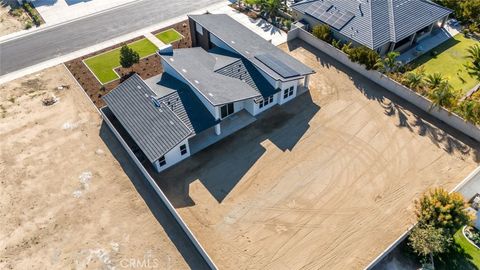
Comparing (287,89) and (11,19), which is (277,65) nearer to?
(287,89)

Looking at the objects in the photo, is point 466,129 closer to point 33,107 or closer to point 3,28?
point 33,107

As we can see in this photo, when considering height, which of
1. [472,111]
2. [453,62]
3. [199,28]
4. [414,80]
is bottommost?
[453,62]

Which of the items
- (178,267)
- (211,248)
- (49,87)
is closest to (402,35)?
(211,248)

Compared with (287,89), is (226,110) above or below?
below

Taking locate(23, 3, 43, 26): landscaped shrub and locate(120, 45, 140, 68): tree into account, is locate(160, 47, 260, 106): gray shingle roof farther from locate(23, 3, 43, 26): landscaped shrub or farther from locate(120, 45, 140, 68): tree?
locate(23, 3, 43, 26): landscaped shrub

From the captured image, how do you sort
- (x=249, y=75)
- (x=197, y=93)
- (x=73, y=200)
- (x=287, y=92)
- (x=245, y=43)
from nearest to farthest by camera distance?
(x=73, y=200), (x=197, y=93), (x=249, y=75), (x=287, y=92), (x=245, y=43)

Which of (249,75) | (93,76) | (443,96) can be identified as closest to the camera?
(443,96)

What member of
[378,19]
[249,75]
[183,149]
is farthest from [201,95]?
[378,19]
